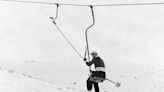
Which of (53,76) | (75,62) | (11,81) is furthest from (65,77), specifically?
(11,81)

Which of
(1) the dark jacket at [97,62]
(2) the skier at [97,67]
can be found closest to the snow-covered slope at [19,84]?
(2) the skier at [97,67]

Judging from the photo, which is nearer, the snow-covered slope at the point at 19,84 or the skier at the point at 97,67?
the snow-covered slope at the point at 19,84

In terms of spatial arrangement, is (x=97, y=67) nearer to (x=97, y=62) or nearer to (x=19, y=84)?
(x=97, y=62)

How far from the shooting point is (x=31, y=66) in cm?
5816

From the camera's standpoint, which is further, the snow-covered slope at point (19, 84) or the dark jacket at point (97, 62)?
the dark jacket at point (97, 62)

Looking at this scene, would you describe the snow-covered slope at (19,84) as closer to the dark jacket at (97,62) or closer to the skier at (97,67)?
the skier at (97,67)

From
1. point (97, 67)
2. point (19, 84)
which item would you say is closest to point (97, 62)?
point (97, 67)

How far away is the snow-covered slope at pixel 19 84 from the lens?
71.1 ft

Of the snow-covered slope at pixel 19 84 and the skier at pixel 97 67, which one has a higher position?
the skier at pixel 97 67

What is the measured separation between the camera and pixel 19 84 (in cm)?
2284

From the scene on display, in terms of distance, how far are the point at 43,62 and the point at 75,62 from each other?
4.13 meters

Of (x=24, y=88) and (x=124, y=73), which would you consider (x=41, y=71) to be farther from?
(x=24, y=88)

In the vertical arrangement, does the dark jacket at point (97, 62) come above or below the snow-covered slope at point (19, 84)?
above

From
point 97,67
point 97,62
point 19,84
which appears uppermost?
point 97,62
